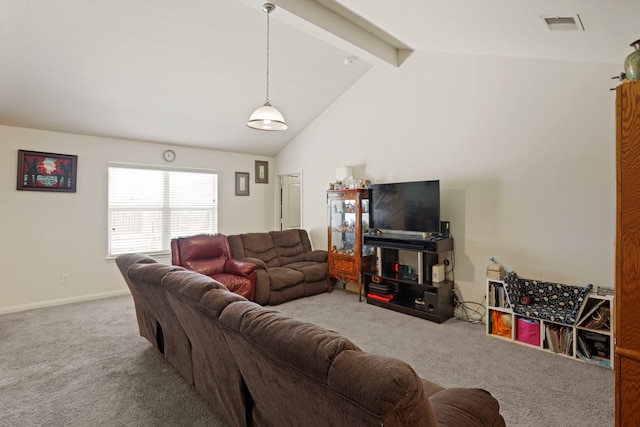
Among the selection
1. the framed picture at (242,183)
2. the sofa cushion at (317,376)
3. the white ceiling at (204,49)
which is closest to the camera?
the sofa cushion at (317,376)

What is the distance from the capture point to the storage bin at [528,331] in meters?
3.02

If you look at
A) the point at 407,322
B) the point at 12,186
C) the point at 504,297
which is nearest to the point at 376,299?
the point at 407,322

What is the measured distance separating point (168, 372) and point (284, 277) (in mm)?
2061

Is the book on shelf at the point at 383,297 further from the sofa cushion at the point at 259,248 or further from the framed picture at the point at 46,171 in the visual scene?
the framed picture at the point at 46,171

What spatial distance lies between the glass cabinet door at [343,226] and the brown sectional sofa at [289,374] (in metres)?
2.99

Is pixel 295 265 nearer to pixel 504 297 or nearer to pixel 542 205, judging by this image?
pixel 504 297

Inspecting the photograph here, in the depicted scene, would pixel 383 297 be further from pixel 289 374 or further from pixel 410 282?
pixel 289 374

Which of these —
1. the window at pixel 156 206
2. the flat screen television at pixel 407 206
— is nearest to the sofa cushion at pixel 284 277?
the flat screen television at pixel 407 206

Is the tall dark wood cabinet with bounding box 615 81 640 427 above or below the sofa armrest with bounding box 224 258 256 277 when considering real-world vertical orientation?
above

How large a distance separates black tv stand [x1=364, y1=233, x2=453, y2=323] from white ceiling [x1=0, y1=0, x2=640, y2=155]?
2.21 metres

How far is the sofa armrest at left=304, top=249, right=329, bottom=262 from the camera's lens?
5254 millimetres

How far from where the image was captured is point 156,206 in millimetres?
5359

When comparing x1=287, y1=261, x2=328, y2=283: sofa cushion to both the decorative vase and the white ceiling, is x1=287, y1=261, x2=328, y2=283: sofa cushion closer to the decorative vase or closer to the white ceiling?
the white ceiling

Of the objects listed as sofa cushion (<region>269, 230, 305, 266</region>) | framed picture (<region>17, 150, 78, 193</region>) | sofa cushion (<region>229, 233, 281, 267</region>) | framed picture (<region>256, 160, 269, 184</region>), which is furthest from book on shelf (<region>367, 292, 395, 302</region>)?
framed picture (<region>17, 150, 78, 193</region>)
